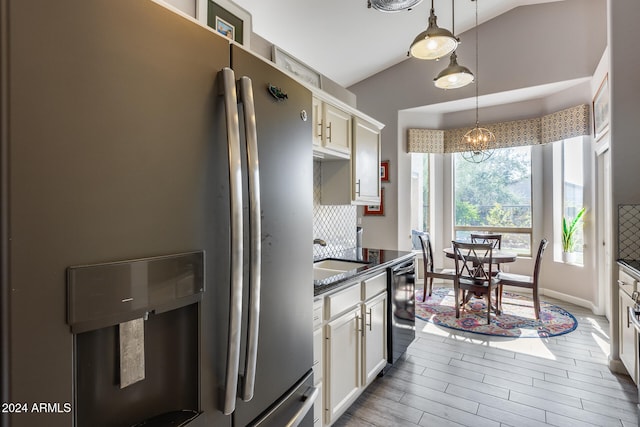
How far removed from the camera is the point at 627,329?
2.40 m

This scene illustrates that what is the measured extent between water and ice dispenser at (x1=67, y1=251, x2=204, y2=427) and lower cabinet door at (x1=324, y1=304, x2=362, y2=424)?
1.06 metres

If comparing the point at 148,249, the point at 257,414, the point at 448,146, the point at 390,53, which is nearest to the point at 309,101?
the point at 148,249

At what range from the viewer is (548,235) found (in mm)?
5039

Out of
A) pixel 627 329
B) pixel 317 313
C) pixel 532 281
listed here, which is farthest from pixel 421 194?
pixel 317 313

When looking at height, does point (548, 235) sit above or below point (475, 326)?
above

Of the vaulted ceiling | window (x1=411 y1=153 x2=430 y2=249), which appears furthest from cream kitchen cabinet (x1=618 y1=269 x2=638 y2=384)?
window (x1=411 y1=153 x2=430 y2=249)

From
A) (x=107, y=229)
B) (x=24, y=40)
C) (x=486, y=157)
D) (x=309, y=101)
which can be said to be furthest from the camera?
(x=486, y=157)

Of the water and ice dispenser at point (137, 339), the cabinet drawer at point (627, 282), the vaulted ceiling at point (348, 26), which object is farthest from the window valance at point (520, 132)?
the water and ice dispenser at point (137, 339)

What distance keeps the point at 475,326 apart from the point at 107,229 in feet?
13.3

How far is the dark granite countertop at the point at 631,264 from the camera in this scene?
→ 2183 millimetres

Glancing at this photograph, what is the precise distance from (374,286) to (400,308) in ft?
1.87

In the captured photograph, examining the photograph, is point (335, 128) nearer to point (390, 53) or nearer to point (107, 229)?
point (107, 229)

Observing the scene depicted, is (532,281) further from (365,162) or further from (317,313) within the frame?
(317,313)

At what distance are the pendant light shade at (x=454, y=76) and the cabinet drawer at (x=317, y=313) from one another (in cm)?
274
